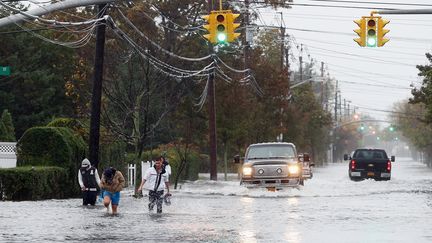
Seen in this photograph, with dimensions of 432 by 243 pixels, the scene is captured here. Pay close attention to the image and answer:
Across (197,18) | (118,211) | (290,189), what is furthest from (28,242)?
(197,18)

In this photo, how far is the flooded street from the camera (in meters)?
18.8

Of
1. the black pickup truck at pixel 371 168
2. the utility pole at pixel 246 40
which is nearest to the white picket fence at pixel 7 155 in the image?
the black pickup truck at pixel 371 168

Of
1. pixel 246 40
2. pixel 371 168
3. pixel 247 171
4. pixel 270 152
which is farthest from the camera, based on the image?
pixel 246 40

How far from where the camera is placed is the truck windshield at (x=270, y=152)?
1517 inches

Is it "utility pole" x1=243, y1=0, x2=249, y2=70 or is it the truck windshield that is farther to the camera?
"utility pole" x1=243, y1=0, x2=249, y2=70

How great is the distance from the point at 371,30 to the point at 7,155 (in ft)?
67.2

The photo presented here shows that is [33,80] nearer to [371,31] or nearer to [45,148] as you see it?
[45,148]

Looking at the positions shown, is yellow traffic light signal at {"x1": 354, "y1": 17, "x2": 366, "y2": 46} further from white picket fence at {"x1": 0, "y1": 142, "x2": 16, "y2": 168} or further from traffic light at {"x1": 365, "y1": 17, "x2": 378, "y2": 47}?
white picket fence at {"x1": 0, "y1": 142, "x2": 16, "y2": 168}

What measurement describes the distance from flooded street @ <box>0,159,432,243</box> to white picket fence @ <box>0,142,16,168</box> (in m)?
9.81

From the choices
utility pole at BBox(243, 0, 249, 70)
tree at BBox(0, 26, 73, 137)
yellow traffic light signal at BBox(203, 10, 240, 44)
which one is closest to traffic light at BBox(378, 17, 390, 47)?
yellow traffic light signal at BBox(203, 10, 240, 44)

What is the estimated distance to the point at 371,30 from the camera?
3014cm

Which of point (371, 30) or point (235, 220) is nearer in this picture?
point (235, 220)

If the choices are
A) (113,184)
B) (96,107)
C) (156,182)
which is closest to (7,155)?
(96,107)

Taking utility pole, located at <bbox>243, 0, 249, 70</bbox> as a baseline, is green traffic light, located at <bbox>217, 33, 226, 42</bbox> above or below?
below
